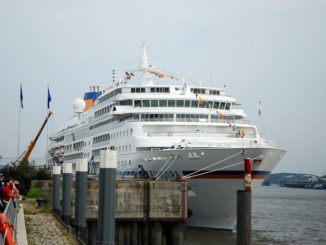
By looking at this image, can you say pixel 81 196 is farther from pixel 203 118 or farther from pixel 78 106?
pixel 78 106

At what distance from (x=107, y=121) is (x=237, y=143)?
11895 mm

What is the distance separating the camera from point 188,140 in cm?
2958

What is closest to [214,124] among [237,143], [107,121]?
[237,143]

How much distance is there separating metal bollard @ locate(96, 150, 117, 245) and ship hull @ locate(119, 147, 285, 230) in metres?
15.9

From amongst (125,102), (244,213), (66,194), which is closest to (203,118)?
(125,102)

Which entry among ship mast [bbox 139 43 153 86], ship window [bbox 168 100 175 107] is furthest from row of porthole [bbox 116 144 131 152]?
ship mast [bbox 139 43 153 86]

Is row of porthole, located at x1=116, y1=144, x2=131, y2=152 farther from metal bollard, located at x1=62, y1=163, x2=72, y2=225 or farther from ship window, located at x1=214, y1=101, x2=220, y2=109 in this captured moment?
metal bollard, located at x1=62, y1=163, x2=72, y2=225

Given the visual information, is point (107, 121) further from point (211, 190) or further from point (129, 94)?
point (211, 190)

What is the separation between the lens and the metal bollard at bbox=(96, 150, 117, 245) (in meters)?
11.2

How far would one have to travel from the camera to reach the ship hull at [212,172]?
2705 cm

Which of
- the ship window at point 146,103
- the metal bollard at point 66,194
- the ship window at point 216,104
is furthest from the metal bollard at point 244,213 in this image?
the ship window at point 216,104

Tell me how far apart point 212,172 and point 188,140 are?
108 inches

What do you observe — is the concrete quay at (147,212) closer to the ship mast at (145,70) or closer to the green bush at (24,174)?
the green bush at (24,174)

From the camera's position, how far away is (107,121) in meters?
38.3
